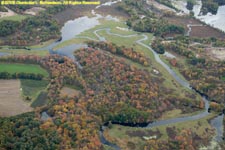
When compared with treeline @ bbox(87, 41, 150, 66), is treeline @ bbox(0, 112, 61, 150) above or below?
below

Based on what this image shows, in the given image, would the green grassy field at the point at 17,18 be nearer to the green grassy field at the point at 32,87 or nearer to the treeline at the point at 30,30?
the treeline at the point at 30,30

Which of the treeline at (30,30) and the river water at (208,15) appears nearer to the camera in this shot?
the treeline at (30,30)

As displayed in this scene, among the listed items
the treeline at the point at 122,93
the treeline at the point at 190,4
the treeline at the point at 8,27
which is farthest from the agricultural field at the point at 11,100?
the treeline at the point at 190,4

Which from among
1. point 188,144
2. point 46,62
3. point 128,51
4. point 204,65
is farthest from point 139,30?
point 188,144

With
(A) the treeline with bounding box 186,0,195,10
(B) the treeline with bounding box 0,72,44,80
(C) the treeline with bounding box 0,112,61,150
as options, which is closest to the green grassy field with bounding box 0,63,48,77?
(B) the treeline with bounding box 0,72,44,80

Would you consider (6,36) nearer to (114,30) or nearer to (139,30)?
(114,30)

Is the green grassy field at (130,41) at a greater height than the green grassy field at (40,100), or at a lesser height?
greater

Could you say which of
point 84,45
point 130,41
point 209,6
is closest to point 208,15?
point 209,6

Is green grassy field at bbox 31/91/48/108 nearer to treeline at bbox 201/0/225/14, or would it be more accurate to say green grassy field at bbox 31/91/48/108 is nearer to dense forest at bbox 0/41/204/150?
dense forest at bbox 0/41/204/150
